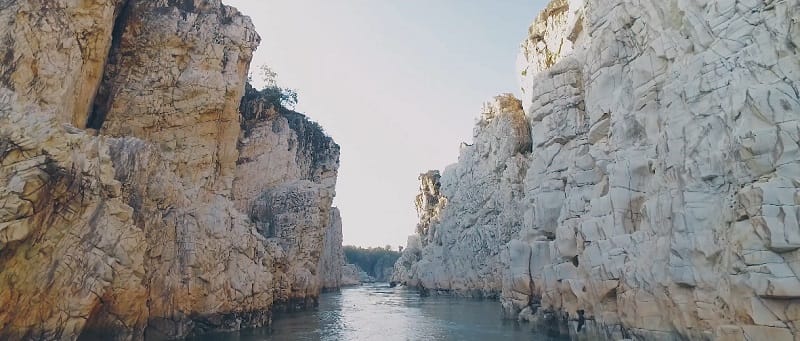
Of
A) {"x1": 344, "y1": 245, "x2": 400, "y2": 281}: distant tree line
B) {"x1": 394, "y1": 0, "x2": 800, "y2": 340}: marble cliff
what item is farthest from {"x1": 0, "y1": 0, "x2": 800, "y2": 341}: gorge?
{"x1": 344, "y1": 245, "x2": 400, "y2": 281}: distant tree line

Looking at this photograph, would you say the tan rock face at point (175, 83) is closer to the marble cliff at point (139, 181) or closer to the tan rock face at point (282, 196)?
the marble cliff at point (139, 181)

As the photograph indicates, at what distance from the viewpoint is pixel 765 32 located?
1336 cm

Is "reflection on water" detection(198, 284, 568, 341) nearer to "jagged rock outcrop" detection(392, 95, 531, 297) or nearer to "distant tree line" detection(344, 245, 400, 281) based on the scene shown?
"jagged rock outcrop" detection(392, 95, 531, 297)

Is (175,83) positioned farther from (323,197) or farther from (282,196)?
(323,197)

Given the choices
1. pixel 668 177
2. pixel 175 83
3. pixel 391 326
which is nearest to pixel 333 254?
pixel 391 326

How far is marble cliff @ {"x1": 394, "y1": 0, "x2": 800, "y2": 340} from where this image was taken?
12.0 meters

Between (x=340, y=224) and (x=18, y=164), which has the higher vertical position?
(x=340, y=224)

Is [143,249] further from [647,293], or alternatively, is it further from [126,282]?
[647,293]

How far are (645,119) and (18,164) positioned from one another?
749 inches

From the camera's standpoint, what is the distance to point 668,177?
15.8 meters

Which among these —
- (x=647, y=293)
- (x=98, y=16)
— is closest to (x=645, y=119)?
(x=647, y=293)

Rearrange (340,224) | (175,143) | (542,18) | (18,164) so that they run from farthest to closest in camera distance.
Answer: (340,224) → (542,18) → (175,143) → (18,164)

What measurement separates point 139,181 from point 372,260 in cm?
12877

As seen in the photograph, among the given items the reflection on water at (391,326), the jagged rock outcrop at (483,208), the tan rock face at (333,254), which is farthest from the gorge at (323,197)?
the tan rock face at (333,254)
